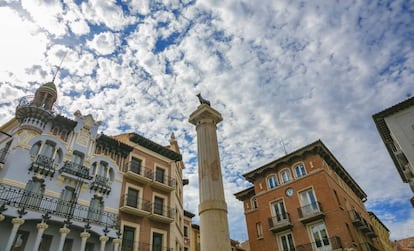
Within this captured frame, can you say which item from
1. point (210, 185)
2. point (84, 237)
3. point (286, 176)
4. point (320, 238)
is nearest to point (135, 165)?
point (84, 237)

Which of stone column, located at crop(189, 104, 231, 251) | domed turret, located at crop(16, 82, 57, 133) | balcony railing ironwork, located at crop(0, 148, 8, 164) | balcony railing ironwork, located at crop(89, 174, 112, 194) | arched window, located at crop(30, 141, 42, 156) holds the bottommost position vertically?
stone column, located at crop(189, 104, 231, 251)

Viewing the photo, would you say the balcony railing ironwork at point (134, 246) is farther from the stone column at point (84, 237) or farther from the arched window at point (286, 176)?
the arched window at point (286, 176)

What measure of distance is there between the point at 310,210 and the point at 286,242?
4.10 m

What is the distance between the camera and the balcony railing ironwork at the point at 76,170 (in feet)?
70.1

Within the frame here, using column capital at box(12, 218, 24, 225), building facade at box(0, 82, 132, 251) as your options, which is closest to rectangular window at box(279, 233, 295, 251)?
building facade at box(0, 82, 132, 251)

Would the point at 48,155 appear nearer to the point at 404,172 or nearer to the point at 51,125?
the point at 51,125

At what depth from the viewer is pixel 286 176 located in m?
32.2

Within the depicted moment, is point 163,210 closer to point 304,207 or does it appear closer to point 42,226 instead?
point 42,226

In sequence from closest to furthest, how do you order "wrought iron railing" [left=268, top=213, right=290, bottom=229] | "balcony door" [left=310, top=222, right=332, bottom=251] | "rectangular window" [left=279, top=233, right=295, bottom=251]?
1. "balcony door" [left=310, top=222, right=332, bottom=251]
2. "rectangular window" [left=279, top=233, right=295, bottom=251]
3. "wrought iron railing" [left=268, top=213, right=290, bottom=229]

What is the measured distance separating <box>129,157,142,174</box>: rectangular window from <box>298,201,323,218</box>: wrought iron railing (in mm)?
16603

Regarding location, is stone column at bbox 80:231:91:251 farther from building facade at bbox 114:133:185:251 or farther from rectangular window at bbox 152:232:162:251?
rectangular window at bbox 152:232:162:251

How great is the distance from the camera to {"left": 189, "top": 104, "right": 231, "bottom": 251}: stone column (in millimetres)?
9875

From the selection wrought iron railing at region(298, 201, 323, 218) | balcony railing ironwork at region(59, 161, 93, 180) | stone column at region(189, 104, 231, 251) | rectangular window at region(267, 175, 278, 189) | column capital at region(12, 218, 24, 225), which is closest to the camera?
stone column at region(189, 104, 231, 251)

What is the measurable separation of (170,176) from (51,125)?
12.2 meters
